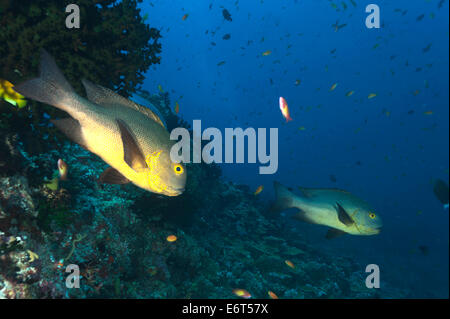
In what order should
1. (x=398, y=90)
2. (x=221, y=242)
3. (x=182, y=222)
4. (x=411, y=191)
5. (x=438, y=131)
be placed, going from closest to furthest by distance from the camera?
1. (x=182, y=222)
2. (x=221, y=242)
3. (x=411, y=191)
4. (x=398, y=90)
5. (x=438, y=131)

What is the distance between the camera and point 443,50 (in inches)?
3430

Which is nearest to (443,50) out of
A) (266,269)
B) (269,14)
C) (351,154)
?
(351,154)

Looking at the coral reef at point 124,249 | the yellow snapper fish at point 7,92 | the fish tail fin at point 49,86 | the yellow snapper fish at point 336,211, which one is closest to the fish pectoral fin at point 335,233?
the yellow snapper fish at point 336,211

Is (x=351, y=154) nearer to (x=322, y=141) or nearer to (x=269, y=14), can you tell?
(x=322, y=141)

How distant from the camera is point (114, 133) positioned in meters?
1.57

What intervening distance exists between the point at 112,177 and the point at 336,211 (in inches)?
128

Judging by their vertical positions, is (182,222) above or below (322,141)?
below

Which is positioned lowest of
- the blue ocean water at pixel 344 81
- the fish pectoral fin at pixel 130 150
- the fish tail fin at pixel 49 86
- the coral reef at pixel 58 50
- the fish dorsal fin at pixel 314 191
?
the fish pectoral fin at pixel 130 150

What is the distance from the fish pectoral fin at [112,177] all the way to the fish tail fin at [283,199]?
3.11 metres

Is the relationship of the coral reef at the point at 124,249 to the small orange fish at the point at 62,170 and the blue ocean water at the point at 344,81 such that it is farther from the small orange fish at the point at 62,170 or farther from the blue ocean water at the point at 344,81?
the blue ocean water at the point at 344,81

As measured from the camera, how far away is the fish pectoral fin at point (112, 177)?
66.8 inches

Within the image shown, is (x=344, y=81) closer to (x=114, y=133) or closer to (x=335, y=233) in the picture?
(x=335, y=233)

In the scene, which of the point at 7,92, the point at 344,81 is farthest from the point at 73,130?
the point at 344,81

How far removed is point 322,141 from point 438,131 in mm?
54412
